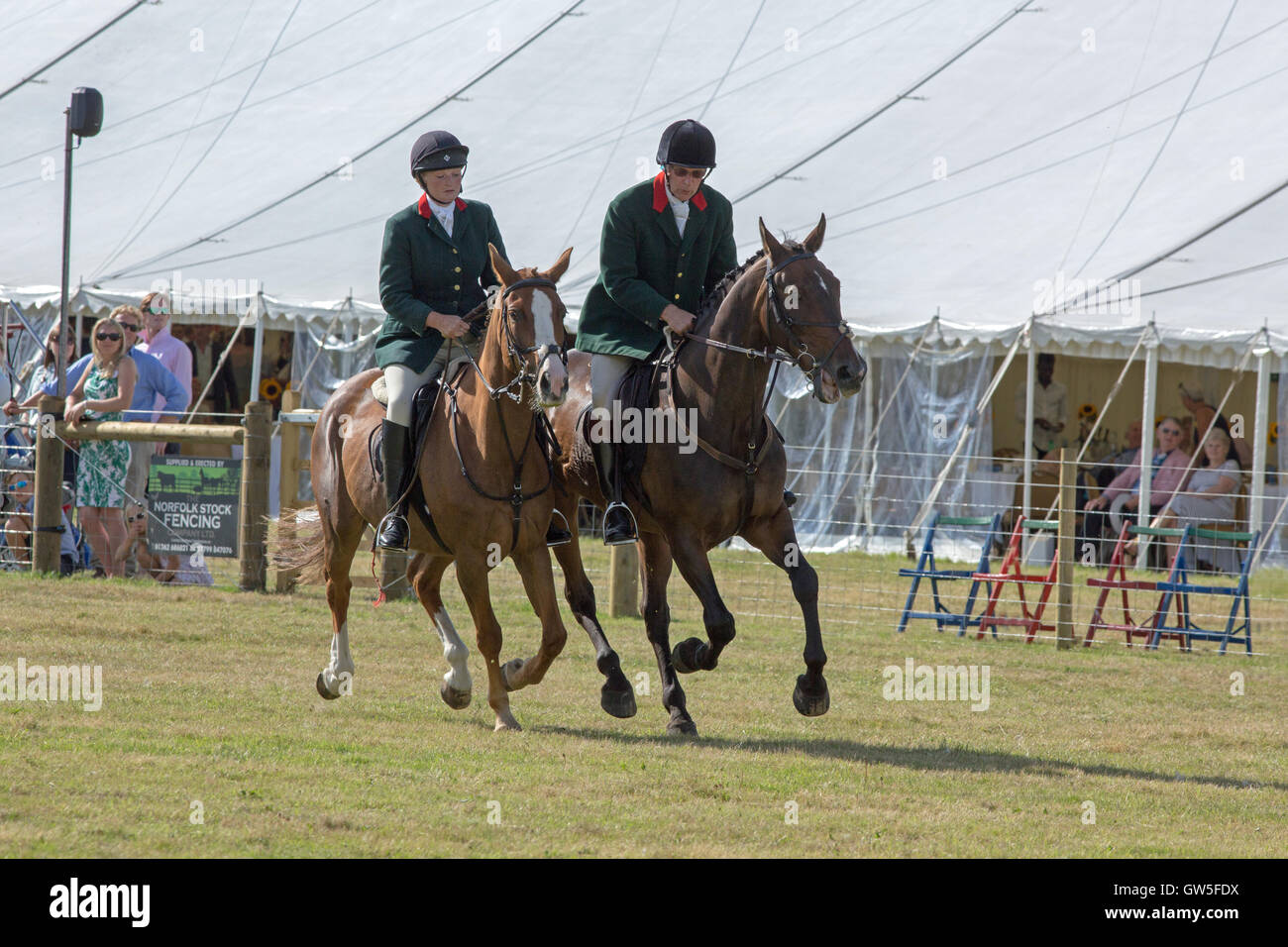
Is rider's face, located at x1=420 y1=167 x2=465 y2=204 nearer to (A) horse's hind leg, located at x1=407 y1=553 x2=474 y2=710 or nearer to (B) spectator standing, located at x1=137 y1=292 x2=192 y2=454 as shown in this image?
(A) horse's hind leg, located at x1=407 y1=553 x2=474 y2=710

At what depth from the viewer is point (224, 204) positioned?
22.1 meters

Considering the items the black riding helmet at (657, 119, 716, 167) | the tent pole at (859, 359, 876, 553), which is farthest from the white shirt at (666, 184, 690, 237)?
the tent pole at (859, 359, 876, 553)

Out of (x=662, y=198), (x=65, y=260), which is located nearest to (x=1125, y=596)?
(x=662, y=198)

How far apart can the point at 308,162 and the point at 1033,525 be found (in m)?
13.3

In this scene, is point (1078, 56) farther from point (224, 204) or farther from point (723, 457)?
point (723, 457)

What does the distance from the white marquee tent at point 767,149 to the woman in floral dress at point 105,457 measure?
5824mm

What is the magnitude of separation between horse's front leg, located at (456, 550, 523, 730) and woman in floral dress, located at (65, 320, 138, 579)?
7.18 metres

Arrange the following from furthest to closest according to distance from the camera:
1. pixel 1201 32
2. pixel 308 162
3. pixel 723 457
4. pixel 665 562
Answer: pixel 308 162
pixel 1201 32
pixel 665 562
pixel 723 457

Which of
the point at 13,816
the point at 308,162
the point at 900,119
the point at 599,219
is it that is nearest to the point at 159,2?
the point at 308,162

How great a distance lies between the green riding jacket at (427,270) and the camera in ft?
27.7

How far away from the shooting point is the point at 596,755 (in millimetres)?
7406

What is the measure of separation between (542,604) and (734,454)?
3.88ft

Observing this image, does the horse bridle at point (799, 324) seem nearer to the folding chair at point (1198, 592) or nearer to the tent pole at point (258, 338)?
the folding chair at point (1198, 592)

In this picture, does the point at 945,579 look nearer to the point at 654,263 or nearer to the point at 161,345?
the point at 654,263
